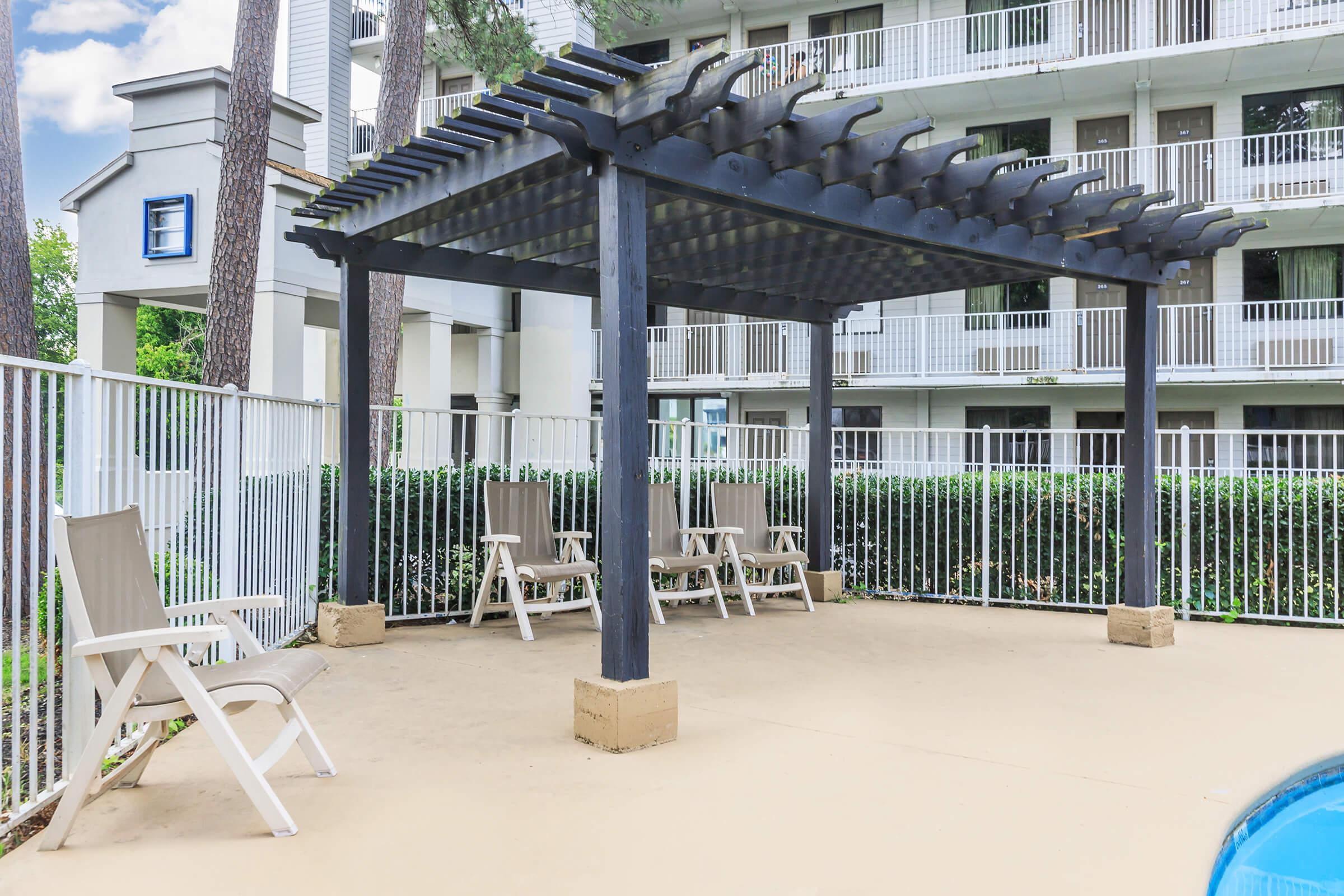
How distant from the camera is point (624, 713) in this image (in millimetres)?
3971

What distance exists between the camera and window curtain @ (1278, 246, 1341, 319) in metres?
14.7

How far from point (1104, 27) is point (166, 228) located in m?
14.3

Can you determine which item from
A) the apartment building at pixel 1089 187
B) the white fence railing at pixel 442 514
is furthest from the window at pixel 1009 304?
the white fence railing at pixel 442 514

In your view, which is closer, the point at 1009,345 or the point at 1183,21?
the point at 1183,21

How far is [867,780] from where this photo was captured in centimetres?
361

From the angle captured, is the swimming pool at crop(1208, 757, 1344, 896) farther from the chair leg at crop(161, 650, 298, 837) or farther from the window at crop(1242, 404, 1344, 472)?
the window at crop(1242, 404, 1344, 472)

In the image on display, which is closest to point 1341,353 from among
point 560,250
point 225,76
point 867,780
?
point 560,250

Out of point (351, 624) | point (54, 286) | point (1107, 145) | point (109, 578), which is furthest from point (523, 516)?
point (54, 286)

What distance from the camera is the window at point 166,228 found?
466 inches

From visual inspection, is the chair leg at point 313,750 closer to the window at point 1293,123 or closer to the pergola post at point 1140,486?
the pergola post at point 1140,486

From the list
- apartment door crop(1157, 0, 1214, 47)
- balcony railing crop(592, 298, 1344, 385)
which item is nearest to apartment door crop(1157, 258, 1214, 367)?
balcony railing crop(592, 298, 1344, 385)

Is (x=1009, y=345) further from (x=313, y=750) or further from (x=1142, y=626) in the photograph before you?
(x=313, y=750)

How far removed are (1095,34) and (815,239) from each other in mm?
12101

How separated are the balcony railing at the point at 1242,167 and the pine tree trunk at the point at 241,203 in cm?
1197
